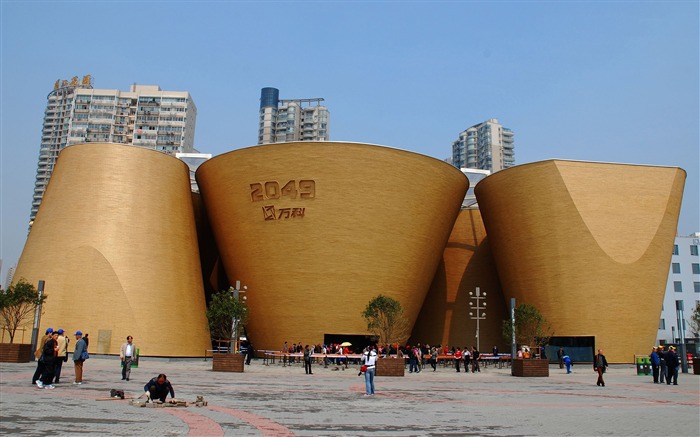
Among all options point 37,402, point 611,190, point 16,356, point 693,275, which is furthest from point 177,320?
point 693,275

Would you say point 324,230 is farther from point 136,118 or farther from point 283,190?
point 136,118

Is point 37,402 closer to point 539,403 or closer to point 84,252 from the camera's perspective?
point 539,403

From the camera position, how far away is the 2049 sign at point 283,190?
124 feet

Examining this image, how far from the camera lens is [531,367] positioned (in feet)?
88.8

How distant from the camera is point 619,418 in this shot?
11367 mm

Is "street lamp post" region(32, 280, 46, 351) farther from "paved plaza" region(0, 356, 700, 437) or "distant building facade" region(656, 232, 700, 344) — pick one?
"distant building facade" region(656, 232, 700, 344)

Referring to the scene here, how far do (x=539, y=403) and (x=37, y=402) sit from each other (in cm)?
1129

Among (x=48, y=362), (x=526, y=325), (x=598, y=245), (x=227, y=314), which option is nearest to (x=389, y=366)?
(x=227, y=314)

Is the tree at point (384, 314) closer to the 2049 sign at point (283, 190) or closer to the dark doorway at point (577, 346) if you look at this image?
the 2049 sign at point (283, 190)

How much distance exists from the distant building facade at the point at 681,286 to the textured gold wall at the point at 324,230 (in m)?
49.8

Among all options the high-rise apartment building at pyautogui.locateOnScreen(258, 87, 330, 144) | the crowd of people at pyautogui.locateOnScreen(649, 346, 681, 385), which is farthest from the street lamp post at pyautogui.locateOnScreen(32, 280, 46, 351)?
the high-rise apartment building at pyautogui.locateOnScreen(258, 87, 330, 144)

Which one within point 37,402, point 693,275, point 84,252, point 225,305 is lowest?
point 37,402

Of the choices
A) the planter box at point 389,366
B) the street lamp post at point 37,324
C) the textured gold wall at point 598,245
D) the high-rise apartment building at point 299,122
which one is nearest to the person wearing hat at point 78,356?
the planter box at point 389,366

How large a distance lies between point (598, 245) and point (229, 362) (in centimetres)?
2442
